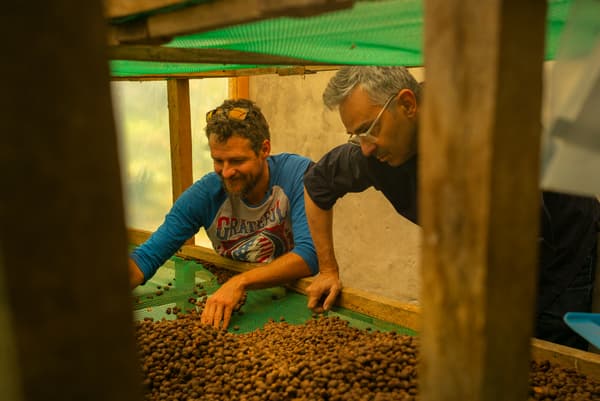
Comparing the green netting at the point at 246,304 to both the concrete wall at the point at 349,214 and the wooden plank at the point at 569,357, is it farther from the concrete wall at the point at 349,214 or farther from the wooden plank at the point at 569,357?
the concrete wall at the point at 349,214

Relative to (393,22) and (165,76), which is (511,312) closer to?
(393,22)

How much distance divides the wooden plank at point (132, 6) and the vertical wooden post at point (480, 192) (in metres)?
0.61

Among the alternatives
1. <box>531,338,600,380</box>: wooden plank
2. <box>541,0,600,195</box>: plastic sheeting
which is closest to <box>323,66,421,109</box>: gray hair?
<box>531,338,600,380</box>: wooden plank

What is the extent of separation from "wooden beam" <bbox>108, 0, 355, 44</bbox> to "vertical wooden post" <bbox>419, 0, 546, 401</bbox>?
207 millimetres

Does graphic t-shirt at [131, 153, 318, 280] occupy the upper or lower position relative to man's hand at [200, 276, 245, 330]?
upper

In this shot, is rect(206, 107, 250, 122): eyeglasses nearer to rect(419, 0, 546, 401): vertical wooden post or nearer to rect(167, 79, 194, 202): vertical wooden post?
rect(167, 79, 194, 202): vertical wooden post

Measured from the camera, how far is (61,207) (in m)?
0.51

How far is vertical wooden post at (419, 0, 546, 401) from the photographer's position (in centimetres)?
64

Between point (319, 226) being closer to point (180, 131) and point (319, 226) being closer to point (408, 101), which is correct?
point (408, 101)

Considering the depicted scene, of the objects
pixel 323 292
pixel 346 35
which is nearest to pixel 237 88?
pixel 323 292

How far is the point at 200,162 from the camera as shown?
21.0 feet

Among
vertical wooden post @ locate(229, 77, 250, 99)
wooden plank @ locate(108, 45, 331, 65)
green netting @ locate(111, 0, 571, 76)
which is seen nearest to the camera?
green netting @ locate(111, 0, 571, 76)

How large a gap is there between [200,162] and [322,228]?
346cm

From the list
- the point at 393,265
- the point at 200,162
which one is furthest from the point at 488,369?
the point at 200,162
